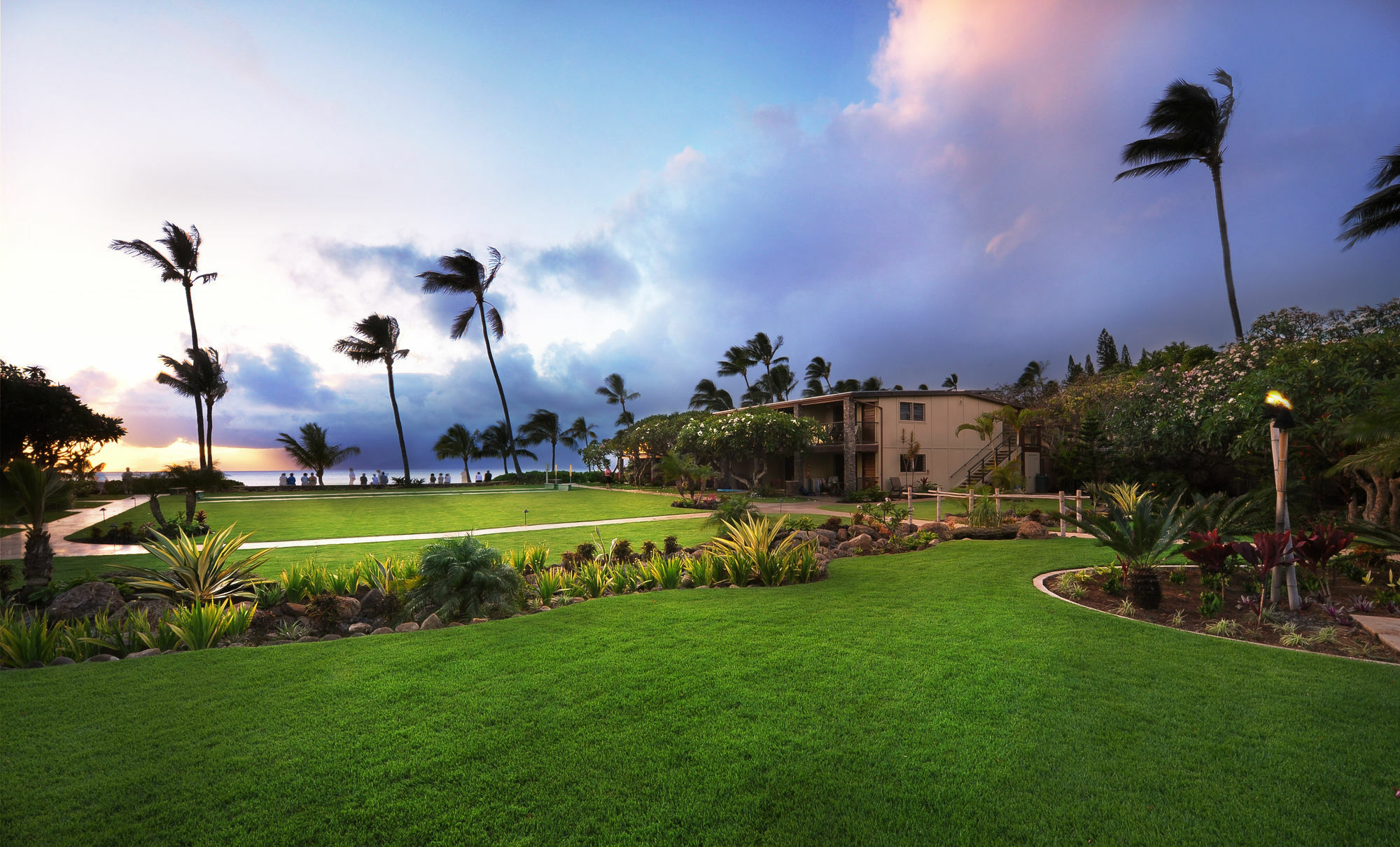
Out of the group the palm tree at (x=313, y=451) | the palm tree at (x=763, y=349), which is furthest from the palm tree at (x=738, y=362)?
the palm tree at (x=313, y=451)

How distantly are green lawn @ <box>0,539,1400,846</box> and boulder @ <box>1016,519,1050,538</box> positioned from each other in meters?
7.07

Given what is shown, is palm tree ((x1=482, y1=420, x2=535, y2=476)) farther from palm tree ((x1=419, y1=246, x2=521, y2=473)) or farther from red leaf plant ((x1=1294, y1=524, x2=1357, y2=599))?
red leaf plant ((x1=1294, y1=524, x2=1357, y2=599))

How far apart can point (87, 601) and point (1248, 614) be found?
39.6 ft

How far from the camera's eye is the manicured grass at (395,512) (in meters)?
14.6

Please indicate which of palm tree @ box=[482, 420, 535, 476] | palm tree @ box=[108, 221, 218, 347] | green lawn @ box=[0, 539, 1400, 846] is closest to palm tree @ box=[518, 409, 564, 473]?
palm tree @ box=[482, 420, 535, 476]

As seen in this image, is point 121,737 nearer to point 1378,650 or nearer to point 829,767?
point 829,767

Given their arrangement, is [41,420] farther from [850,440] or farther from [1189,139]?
[1189,139]

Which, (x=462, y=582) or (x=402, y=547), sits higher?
(x=462, y=582)

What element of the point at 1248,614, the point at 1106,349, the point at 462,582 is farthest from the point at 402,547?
the point at 1106,349

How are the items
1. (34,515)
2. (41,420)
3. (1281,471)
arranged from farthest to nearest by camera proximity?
(41,420) < (34,515) < (1281,471)

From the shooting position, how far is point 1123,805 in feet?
8.25

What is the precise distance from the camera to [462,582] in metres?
6.14

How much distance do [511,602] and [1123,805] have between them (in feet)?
17.9

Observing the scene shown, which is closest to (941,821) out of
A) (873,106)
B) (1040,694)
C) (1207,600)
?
(1040,694)
